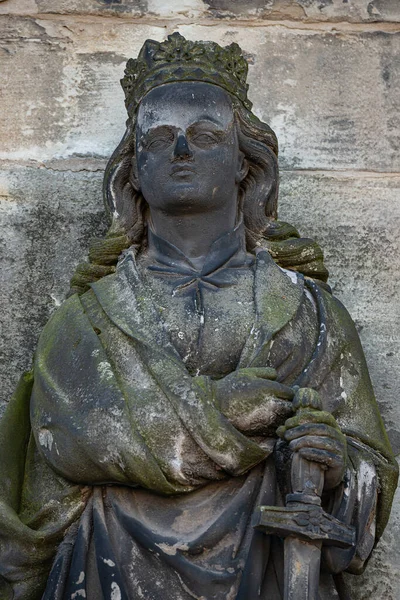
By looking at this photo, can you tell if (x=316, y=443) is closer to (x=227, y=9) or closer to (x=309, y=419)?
(x=309, y=419)

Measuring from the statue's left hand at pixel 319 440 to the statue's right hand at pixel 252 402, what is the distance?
2.7 inches

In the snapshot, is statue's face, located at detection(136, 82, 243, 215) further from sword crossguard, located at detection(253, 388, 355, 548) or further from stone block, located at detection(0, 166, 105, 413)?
sword crossguard, located at detection(253, 388, 355, 548)

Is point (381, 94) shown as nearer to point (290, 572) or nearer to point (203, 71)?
point (203, 71)

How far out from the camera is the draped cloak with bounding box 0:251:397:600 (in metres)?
4.99

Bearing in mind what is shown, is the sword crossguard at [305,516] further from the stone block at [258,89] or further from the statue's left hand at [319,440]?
the stone block at [258,89]

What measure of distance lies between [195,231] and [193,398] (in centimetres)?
77

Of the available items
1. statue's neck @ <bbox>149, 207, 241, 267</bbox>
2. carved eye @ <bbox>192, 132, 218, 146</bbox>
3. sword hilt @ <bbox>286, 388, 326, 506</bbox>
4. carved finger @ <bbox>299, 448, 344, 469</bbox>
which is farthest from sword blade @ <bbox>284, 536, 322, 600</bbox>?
carved eye @ <bbox>192, 132, 218, 146</bbox>

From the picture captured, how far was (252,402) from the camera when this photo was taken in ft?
16.5

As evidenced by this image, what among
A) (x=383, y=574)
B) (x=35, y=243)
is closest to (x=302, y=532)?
(x=383, y=574)

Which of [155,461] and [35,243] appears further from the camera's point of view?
[35,243]

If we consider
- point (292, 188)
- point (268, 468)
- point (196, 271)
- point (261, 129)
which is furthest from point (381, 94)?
point (268, 468)

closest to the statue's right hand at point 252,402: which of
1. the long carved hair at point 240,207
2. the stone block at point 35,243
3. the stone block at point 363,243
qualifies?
the long carved hair at point 240,207

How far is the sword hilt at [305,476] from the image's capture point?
15.9ft

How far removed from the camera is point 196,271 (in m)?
5.53
